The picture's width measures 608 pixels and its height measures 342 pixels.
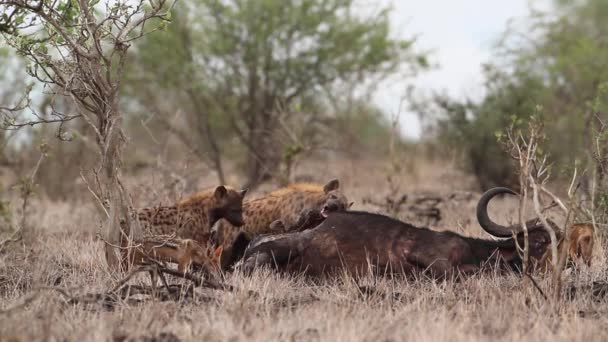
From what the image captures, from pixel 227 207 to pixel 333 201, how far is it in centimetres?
111

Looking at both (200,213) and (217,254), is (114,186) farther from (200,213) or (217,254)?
(200,213)

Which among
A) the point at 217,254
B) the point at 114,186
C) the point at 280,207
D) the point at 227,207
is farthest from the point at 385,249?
the point at 280,207

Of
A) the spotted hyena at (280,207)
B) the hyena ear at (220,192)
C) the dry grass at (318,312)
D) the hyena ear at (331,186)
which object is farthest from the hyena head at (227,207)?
the dry grass at (318,312)

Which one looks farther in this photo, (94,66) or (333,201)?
(333,201)

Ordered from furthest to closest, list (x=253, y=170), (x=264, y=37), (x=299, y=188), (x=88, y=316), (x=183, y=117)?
(x=183, y=117) < (x=253, y=170) < (x=264, y=37) < (x=299, y=188) < (x=88, y=316)

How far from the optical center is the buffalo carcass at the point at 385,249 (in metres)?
6.12

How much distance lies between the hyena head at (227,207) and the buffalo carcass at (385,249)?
1586 millimetres

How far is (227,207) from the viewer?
8.08 meters

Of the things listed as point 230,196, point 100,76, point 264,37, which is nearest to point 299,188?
point 230,196

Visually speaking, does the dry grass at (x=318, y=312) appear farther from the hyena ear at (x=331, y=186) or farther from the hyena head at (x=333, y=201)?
the hyena ear at (x=331, y=186)

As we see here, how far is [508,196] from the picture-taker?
523 inches

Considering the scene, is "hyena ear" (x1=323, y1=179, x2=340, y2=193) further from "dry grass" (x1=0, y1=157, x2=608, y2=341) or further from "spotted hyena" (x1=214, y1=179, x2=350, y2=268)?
"dry grass" (x1=0, y1=157, x2=608, y2=341)

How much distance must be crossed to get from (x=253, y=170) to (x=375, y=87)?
317 centimetres

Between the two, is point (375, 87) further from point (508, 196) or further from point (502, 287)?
point (502, 287)
